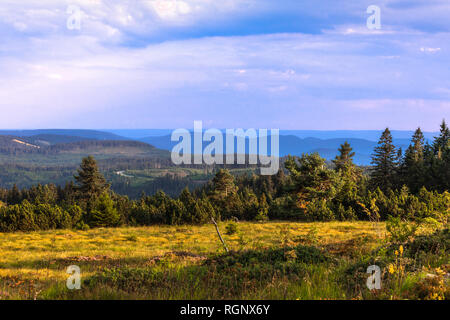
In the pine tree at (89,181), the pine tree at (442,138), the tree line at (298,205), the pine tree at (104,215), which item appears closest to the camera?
the tree line at (298,205)

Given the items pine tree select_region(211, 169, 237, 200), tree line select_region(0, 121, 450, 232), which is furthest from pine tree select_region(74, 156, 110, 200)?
pine tree select_region(211, 169, 237, 200)

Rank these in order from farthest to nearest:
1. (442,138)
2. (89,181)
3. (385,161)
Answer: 1. (442,138)
2. (89,181)
3. (385,161)

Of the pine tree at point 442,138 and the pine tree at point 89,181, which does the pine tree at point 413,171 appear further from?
the pine tree at point 89,181

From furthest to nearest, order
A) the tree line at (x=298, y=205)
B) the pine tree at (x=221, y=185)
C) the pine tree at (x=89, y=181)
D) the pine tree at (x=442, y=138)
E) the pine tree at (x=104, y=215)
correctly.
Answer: the pine tree at (x=442, y=138) < the pine tree at (x=221, y=185) < the pine tree at (x=89, y=181) < the pine tree at (x=104, y=215) < the tree line at (x=298, y=205)

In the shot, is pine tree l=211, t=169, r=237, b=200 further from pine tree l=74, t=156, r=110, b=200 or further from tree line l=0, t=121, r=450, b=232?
pine tree l=74, t=156, r=110, b=200

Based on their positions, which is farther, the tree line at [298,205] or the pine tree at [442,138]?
the pine tree at [442,138]

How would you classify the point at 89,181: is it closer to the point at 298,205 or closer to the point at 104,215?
the point at 104,215

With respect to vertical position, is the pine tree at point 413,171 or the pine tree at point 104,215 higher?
the pine tree at point 413,171

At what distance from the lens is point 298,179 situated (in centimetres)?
3528

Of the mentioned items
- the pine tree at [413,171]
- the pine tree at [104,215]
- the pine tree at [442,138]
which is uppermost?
the pine tree at [442,138]

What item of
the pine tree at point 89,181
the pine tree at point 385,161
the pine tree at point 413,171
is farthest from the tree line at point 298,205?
the pine tree at point 89,181

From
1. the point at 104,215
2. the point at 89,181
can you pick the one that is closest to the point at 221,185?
the point at 89,181
